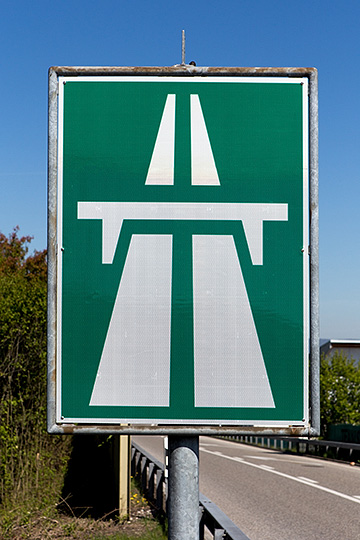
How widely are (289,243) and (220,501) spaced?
13263mm

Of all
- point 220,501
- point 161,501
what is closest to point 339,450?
point 220,501

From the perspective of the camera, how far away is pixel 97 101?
212cm

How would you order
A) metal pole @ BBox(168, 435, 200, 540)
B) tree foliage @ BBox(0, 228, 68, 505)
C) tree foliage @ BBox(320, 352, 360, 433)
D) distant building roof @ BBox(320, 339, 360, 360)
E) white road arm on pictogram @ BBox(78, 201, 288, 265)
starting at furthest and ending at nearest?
1. distant building roof @ BBox(320, 339, 360, 360)
2. tree foliage @ BBox(320, 352, 360, 433)
3. tree foliage @ BBox(0, 228, 68, 505)
4. white road arm on pictogram @ BBox(78, 201, 288, 265)
5. metal pole @ BBox(168, 435, 200, 540)

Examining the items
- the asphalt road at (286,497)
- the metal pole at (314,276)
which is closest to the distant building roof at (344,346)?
the asphalt road at (286,497)

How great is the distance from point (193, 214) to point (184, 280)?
199 mm

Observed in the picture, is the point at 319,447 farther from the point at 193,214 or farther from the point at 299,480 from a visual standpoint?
the point at 193,214

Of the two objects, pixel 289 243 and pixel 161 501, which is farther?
pixel 161 501

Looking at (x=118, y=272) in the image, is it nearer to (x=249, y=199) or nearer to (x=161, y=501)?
(x=249, y=199)

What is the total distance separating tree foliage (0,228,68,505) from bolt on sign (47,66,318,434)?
8369 mm

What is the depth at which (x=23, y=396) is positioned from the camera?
1033 centimetres

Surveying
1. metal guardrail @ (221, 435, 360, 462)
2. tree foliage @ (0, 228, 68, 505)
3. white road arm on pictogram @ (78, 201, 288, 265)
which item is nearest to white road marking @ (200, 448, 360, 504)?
metal guardrail @ (221, 435, 360, 462)

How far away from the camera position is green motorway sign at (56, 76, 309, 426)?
2.02 m

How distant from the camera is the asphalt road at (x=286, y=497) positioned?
38.0 ft

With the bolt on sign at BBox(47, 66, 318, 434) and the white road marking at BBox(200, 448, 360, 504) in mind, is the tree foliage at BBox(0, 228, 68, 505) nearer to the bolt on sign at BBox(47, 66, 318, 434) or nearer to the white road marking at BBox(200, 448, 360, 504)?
the white road marking at BBox(200, 448, 360, 504)
